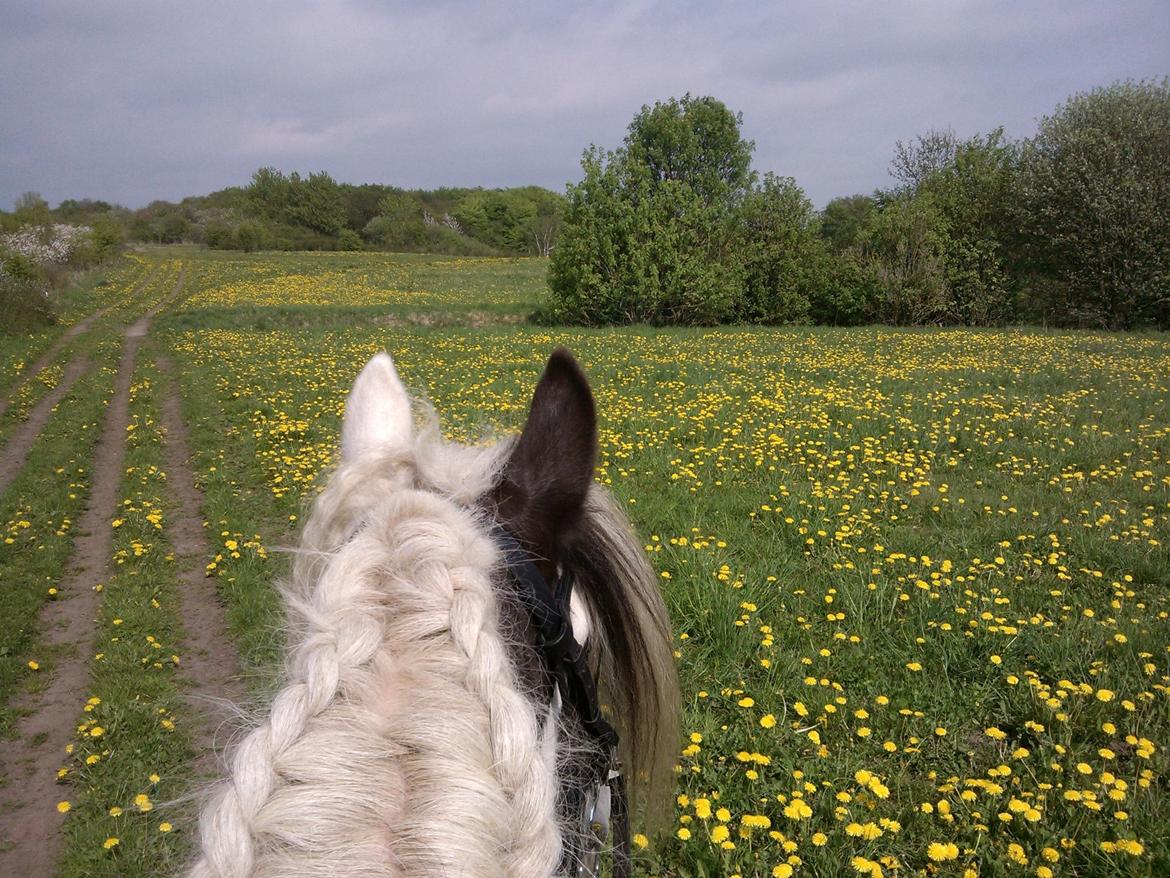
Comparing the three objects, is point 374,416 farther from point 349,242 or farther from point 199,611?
point 349,242

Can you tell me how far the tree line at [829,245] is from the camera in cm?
2008

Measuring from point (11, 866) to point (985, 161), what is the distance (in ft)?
92.7

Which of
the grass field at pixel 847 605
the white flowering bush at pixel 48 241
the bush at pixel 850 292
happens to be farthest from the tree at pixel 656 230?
the white flowering bush at pixel 48 241

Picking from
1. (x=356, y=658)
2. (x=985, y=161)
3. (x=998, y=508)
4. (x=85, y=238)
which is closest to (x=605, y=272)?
(x=985, y=161)

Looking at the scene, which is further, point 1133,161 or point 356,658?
point 1133,161

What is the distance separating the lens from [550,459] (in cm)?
114

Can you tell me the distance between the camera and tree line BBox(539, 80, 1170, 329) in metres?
A: 20.1

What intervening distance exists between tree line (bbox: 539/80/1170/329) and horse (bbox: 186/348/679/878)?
20.0m

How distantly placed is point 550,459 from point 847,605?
3132 mm

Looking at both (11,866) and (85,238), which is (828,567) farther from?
(85,238)

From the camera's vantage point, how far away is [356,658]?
78 centimetres

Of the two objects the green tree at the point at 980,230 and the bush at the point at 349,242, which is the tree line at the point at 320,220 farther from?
the green tree at the point at 980,230

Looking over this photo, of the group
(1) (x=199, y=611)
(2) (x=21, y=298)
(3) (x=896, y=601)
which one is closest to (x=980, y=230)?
(3) (x=896, y=601)

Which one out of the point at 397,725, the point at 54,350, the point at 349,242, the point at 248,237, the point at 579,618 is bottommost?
the point at 54,350
